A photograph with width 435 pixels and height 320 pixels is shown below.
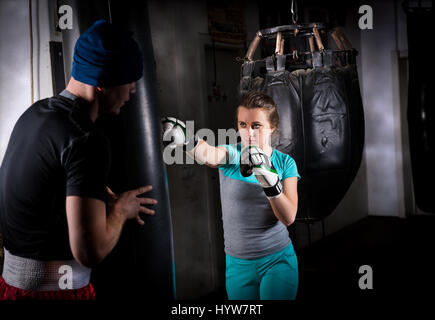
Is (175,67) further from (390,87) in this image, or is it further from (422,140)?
(390,87)

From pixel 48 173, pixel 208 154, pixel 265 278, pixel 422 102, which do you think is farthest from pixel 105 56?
pixel 422 102

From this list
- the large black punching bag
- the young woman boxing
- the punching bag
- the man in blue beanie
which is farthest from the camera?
the punching bag

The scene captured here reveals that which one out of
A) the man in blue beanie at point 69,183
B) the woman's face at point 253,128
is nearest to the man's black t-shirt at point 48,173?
the man in blue beanie at point 69,183

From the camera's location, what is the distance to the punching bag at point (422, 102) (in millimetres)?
1896

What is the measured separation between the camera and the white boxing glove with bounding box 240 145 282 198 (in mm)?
1083

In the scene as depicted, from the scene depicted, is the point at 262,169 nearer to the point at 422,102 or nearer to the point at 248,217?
the point at 248,217

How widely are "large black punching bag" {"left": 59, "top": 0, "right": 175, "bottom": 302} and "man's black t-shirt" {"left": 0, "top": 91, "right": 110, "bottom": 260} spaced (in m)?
0.14

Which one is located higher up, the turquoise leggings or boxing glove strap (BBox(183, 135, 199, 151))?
boxing glove strap (BBox(183, 135, 199, 151))

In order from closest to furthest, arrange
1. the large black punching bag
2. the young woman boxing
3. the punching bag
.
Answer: the large black punching bag
the young woman boxing
the punching bag

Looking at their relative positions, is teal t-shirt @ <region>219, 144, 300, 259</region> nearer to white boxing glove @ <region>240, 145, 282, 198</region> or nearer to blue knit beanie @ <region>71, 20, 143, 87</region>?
white boxing glove @ <region>240, 145, 282, 198</region>

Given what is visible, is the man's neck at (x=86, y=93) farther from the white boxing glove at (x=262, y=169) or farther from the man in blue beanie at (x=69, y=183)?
the white boxing glove at (x=262, y=169)

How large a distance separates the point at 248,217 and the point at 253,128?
0.94 ft

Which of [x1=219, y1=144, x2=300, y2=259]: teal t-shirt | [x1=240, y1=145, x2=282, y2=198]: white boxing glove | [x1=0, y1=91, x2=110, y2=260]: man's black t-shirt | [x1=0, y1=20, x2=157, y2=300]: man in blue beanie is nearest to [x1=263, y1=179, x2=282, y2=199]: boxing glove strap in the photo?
[x1=240, y1=145, x2=282, y2=198]: white boxing glove

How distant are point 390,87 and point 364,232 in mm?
1454
